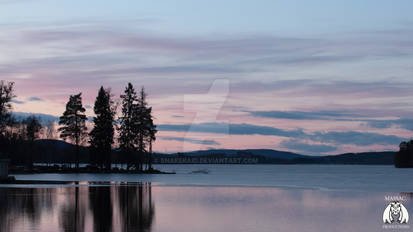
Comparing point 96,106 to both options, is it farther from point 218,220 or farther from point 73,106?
point 218,220

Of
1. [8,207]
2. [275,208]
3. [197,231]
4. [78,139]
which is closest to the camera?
[197,231]

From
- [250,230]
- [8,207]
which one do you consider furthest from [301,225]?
[8,207]

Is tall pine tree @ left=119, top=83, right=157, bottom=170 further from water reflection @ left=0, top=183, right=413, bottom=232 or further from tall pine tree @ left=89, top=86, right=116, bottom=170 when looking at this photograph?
water reflection @ left=0, top=183, right=413, bottom=232

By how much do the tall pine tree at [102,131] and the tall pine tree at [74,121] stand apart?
227cm

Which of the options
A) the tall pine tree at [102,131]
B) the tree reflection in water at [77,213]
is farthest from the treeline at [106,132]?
the tree reflection in water at [77,213]

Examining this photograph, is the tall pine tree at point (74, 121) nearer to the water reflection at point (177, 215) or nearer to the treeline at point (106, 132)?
the treeline at point (106, 132)

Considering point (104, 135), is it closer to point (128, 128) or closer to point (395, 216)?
point (128, 128)

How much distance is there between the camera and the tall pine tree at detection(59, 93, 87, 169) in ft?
378

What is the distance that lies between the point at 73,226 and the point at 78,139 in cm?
9184

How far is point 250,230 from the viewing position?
25703 millimetres

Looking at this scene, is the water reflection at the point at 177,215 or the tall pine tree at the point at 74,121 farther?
the tall pine tree at the point at 74,121

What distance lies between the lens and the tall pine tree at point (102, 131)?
116m

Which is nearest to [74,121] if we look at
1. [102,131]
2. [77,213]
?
[102,131]

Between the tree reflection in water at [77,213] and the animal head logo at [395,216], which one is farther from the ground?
the tree reflection in water at [77,213]
